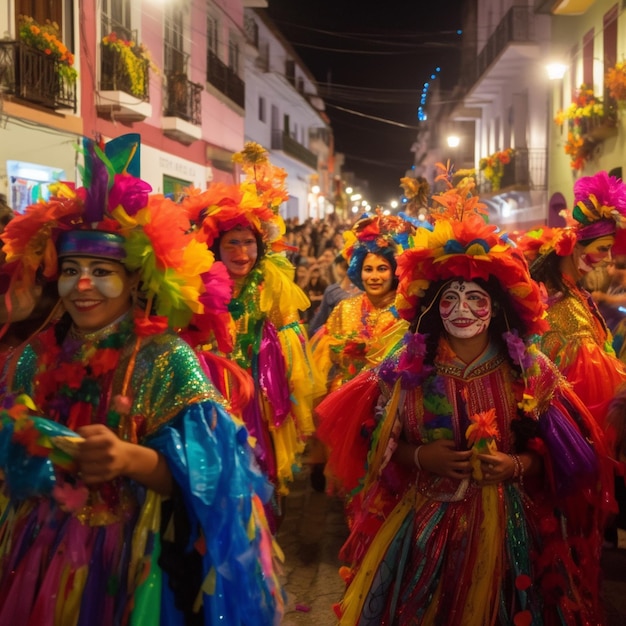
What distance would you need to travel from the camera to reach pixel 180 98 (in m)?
18.0

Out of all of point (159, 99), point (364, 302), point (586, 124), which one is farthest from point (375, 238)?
point (586, 124)

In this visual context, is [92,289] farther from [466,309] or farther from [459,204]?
[459,204]

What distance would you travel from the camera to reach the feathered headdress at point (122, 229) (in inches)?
112

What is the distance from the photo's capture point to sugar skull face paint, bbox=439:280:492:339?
3592mm

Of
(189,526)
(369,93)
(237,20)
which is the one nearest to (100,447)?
(189,526)

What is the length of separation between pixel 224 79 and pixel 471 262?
66.2 ft

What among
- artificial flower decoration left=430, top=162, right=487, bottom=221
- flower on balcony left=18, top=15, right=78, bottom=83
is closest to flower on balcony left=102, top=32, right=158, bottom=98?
flower on balcony left=18, top=15, right=78, bottom=83

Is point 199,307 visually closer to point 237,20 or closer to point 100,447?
point 100,447

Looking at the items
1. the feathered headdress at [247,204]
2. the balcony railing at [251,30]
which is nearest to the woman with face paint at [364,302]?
the feathered headdress at [247,204]

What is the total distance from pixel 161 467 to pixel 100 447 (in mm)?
261

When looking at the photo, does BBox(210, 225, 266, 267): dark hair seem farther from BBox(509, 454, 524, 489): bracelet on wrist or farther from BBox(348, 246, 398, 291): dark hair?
BBox(509, 454, 524, 489): bracelet on wrist

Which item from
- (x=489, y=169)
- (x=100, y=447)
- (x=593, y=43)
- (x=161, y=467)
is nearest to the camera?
(x=100, y=447)

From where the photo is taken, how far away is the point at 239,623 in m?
2.65

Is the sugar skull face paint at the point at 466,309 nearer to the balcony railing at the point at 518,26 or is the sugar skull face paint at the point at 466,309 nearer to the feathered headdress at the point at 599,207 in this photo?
the feathered headdress at the point at 599,207
